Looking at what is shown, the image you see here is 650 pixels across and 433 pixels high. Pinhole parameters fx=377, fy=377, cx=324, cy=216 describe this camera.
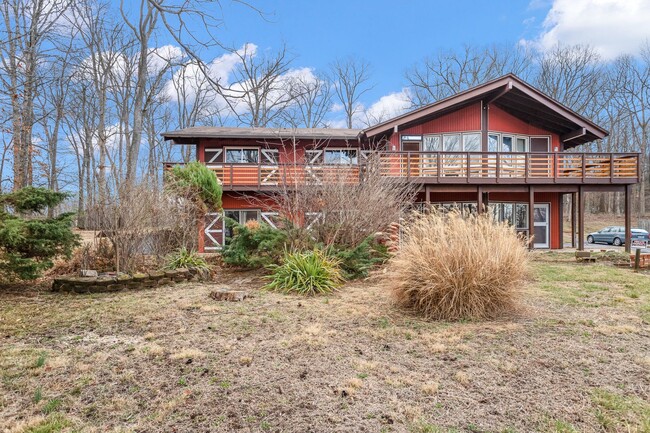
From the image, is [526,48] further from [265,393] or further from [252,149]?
[265,393]

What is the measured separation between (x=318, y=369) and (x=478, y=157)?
12.9 m

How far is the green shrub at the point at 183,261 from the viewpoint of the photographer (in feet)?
26.8

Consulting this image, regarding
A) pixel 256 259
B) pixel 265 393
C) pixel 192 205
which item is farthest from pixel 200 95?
pixel 265 393

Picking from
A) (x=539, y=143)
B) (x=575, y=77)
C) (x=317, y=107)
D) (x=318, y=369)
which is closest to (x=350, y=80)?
(x=317, y=107)

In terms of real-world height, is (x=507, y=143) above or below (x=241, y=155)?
above

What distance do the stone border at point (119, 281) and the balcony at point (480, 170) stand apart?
5.38m

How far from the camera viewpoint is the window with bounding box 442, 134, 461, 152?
14.9 meters

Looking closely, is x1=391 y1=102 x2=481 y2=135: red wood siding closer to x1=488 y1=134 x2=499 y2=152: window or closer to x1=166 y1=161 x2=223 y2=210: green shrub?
x1=488 y1=134 x2=499 y2=152: window

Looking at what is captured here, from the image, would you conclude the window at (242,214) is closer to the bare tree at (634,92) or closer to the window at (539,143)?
the window at (539,143)

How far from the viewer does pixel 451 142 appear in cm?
1495

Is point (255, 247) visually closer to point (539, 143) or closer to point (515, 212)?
point (515, 212)

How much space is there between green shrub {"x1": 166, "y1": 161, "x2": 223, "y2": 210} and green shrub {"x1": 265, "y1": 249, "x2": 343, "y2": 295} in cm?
403

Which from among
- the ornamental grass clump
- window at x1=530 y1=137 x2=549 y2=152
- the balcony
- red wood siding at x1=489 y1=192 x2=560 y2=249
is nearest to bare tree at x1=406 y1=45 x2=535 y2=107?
window at x1=530 y1=137 x2=549 y2=152

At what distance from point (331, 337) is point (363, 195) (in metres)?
4.84
